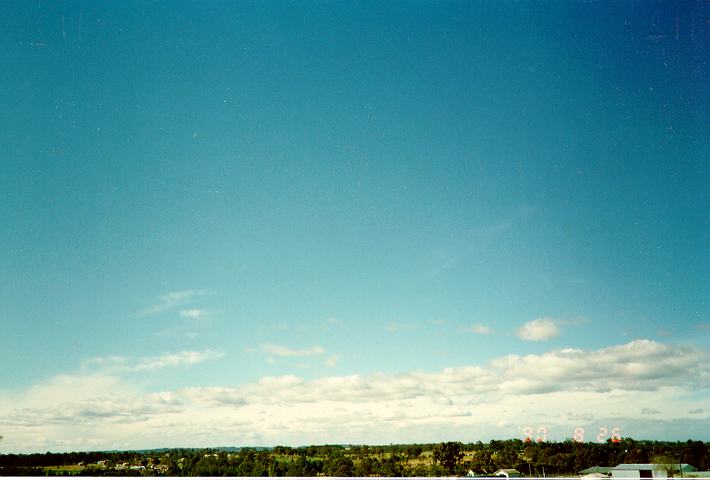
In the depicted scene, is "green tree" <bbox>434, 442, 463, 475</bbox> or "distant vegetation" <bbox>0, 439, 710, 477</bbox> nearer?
"distant vegetation" <bbox>0, 439, 710, 477</bbox>

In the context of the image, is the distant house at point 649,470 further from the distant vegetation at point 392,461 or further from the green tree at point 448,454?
the green tree at point 448,454

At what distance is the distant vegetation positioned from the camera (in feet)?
169

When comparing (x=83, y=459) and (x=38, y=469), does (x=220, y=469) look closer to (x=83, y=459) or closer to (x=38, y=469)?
(x=83, y=459)

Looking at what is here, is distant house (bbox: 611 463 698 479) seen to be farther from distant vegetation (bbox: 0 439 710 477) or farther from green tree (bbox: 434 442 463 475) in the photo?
green tree (bbox: 434 442 463 475)

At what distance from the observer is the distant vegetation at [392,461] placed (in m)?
51.4

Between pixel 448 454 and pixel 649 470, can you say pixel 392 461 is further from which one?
pixel 649 470

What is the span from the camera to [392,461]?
2990 inches

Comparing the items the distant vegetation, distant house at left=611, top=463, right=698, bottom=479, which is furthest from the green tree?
distant house at left=611, top=463, right=698, bottom=479

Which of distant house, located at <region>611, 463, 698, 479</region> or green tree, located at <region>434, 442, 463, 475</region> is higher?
distant house, located at <region>611, 463, 698, 479</region>

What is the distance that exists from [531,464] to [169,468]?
4167 centimetres

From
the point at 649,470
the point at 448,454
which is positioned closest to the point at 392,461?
the point at 448,454

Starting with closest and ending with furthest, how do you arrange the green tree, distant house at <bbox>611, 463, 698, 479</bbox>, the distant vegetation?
distant house at <bbox>611, 463, 698, 479</bbox> < the distant vegetation < the green tree

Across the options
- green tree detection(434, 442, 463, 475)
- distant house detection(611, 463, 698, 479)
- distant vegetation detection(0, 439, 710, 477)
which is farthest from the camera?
green tree detection(434, 442, 463, 475)

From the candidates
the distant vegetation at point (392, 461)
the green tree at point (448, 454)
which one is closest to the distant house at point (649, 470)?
the distant vegetation at point (392, 461)
